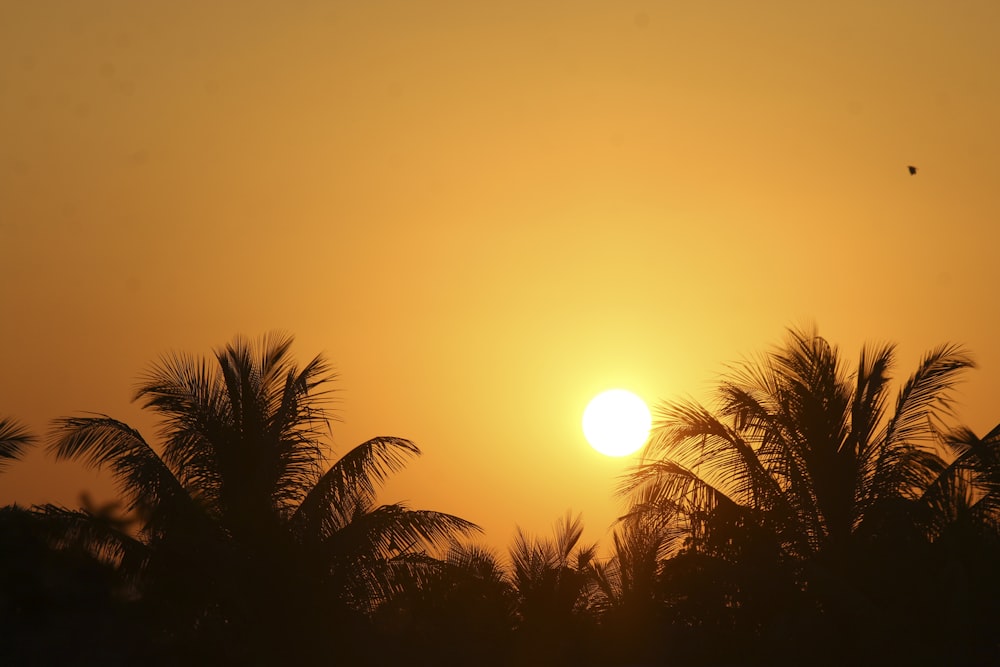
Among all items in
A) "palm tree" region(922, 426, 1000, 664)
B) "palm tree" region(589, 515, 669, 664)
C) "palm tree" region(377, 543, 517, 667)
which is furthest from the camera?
"palm tree" region(589, 515, 669, 664)

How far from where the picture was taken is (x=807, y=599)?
17.9m

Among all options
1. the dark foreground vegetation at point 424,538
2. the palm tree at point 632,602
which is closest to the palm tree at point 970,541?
the dark foreground vegetation at point 424,538

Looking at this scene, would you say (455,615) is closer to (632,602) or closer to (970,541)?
(632,602)

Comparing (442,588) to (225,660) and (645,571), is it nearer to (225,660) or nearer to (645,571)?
(225,660)

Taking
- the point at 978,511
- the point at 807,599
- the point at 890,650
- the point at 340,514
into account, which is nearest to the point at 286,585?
the point at 340,514

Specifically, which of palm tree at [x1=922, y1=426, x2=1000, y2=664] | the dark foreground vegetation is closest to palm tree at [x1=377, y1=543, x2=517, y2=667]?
the dark foreground vegetation

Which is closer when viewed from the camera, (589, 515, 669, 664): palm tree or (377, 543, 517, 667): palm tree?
(377, 543, 517, 667): palm tree

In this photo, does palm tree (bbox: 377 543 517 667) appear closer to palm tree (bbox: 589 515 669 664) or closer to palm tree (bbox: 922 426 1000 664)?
palm tree (bbox: 589 515 669 664)

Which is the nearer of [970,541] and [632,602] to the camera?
[970,541]

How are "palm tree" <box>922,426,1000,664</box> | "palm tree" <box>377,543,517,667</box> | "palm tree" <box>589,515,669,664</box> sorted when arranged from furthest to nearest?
"palm tree" <box>589,515,669,664</box> → "palm tree" <box>377,543,517,667</box> → "palm tree" <box>922,426,1000,664</box>

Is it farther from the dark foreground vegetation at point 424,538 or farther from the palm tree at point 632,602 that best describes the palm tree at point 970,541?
the palm tree at point 632,602

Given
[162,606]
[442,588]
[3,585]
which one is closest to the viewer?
[3,585]

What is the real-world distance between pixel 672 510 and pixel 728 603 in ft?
5.49

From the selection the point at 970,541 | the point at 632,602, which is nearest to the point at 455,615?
the point at 632,602
